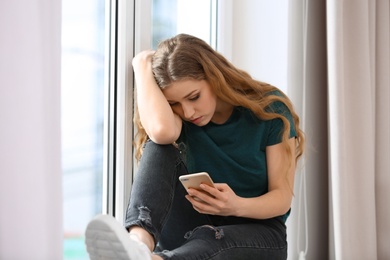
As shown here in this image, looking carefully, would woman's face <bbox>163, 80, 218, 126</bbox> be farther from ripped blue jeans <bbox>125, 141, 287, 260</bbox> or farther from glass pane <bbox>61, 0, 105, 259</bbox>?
glass pane <bbox>61, 0, 105, 259</bbox>

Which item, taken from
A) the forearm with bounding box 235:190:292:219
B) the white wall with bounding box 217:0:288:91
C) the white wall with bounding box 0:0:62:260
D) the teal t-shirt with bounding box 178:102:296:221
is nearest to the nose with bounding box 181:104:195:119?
the teal t-shirt with bounding box 178:102:296:221

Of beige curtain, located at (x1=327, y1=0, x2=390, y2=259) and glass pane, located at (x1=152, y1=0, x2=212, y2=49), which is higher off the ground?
glass pane, located at (x1=152, y1=0, x2=212, y2=49)

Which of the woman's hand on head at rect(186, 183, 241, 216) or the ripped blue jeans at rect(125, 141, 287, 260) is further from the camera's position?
the woman's hand on head at rect(186, 183, 241, 216)

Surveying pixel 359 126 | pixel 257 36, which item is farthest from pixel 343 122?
pixel 257 36

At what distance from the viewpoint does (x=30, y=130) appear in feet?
4.54

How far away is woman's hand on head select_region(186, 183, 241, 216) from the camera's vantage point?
5.59 ft

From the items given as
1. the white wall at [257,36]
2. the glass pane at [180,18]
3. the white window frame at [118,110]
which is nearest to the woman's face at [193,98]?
the white window frame at [118,110]

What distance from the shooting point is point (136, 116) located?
6.52 ft

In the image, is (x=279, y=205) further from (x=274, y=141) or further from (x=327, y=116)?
(x=327, y=116)

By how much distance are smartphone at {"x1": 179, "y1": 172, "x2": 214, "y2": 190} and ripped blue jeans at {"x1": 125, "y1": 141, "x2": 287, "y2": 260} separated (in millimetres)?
64

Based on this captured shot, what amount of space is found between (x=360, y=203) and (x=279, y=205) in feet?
2.31

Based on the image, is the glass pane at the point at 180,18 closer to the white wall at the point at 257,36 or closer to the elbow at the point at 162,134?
the white wall at the point at 257,36

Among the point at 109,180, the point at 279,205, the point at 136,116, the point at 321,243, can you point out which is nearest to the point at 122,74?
the point at 136,116

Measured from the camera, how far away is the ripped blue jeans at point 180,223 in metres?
1.60
